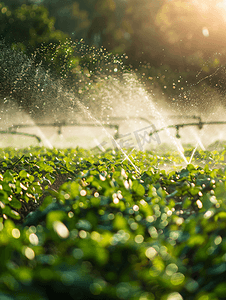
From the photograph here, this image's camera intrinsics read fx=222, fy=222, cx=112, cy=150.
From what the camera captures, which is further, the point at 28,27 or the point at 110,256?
the point at 28,27

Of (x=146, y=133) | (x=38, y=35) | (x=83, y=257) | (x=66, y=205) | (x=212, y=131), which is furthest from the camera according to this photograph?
(x=38, y=35)

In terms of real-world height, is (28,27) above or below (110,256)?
above

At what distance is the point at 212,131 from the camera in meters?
12.0

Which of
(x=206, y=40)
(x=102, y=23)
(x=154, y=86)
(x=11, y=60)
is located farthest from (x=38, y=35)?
(x=206, y=40)

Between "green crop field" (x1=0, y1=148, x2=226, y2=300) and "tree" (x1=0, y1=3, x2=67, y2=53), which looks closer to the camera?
"green crop field" (x1=0, y1=148, x2=226, y2=300)

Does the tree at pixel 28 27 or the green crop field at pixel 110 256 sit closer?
the green crop field at pixel 110 256

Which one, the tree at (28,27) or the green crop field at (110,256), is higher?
the tree at (28,27)

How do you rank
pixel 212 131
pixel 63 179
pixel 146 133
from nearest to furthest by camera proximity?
pixel 63 179 → pixel 212 131 → pixel 146 133

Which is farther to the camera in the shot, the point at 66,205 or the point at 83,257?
the point at 66,205

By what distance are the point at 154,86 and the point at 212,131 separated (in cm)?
540

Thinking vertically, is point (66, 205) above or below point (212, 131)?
below

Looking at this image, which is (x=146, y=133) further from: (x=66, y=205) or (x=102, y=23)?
(x=66, y=205)

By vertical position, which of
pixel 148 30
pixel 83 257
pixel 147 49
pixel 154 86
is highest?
pixel 148 30

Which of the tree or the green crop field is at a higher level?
the tree
